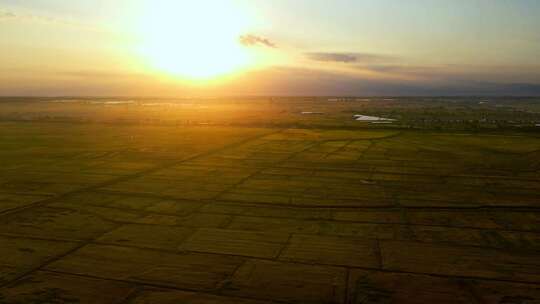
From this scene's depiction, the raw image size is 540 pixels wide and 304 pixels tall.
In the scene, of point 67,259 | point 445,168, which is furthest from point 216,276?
point 445,168

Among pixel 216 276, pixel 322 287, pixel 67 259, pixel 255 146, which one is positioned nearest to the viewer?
pixel 322 287

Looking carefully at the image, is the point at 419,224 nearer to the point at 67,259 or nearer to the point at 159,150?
the point at 67,259

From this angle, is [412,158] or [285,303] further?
[412,158]

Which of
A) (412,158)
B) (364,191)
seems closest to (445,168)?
(412,158)

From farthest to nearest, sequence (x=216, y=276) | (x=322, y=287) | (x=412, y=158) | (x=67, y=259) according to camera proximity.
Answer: (x=412, y=158) < (x=67, y=259) < (x=216, y=276) < (x=322, y=287)

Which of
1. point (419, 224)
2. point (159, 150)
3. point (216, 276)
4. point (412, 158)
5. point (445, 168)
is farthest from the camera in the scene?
point (159, 150)

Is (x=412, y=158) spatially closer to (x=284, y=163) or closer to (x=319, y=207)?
(x=284, y=163)
